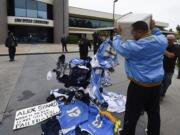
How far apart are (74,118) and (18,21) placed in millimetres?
31747

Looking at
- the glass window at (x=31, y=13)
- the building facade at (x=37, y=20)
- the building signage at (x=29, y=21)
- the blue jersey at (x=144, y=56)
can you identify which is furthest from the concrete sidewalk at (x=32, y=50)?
the blue jersey at (x=144, y=56)

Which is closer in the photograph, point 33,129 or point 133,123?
point 133,123

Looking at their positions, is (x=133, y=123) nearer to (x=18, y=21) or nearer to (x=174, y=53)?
(x=174, y=53)

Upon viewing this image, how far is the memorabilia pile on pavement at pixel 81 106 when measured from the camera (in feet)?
13.3

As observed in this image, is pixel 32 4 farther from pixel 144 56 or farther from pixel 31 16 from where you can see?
pixel 144 56

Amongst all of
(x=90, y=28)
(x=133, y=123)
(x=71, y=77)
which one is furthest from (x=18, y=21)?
(x=133, y=123)

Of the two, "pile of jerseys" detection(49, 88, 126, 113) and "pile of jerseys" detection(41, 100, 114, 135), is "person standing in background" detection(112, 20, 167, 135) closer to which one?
"pile of jerseys" detection(41, 100, 114, 135)

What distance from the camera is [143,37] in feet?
10.1

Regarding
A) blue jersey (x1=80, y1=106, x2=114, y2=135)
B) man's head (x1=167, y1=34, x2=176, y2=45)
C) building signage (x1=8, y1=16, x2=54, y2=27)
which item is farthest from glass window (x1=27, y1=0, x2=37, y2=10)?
blue jersey (x1=80, y1=106, x2=114, y2=135)

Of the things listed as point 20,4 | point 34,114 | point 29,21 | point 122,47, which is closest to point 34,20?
point 29,21

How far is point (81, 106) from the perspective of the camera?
4.76 metres

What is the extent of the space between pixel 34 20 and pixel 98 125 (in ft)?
110

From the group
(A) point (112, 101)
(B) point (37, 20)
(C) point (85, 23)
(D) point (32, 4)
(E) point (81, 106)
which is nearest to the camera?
(E) point (81, 106)

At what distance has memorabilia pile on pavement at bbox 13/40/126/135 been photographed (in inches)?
160
